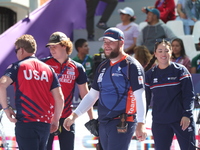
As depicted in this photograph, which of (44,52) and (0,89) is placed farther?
(44,52)

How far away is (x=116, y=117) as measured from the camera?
15.8 feet

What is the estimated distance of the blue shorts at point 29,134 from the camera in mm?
4902

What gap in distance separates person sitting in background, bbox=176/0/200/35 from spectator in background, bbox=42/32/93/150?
572 centimetres

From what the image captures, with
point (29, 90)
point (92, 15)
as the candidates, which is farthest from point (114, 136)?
point (92, 15)

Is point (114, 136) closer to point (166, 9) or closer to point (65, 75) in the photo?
point (65, 75)

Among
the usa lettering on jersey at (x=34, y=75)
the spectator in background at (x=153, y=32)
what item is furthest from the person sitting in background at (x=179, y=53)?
the usa lettering on jersey at (x=34, y=75)

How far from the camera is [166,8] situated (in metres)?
11.5

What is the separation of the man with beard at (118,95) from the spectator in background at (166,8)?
6.64 meters

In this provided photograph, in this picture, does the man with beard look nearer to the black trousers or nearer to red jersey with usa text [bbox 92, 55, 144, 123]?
red jersey with usa text [bbox 92, 55, 144, 123]

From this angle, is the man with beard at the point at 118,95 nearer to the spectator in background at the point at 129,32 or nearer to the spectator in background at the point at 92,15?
the spectator in background at the point at 129,32

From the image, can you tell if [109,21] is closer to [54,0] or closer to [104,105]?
[54,0]

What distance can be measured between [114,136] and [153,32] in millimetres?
5516

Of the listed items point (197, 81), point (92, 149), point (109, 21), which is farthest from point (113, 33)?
point (109, 21)

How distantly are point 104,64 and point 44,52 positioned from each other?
598 centimetres
